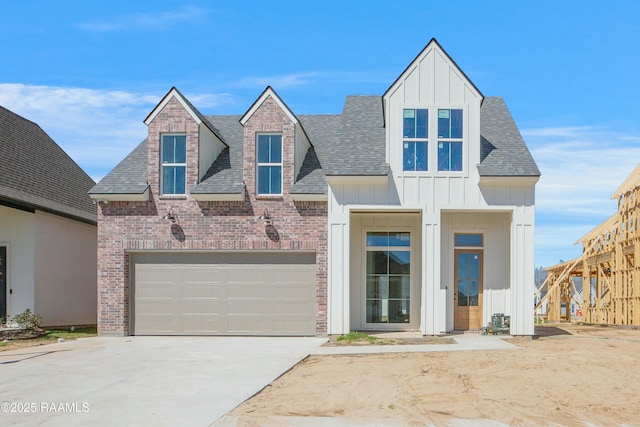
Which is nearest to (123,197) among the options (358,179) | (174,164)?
(174,164)

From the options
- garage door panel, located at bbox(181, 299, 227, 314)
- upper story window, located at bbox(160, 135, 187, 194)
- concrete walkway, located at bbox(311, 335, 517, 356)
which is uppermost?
upper story window, located at bbox(160, 135, 187, 194)

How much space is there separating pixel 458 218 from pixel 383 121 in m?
3.72

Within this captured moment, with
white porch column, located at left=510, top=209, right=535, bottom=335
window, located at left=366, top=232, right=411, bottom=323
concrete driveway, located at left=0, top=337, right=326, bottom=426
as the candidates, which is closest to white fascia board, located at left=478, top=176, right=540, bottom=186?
white porch column, located at left=510, top=209, right=535, bottom=335

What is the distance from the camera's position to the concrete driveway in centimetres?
922

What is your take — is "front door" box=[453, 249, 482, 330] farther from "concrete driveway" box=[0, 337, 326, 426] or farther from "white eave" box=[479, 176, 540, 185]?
"concrete driveway" box=[0, 337, 326, 426]

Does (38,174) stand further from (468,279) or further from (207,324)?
(468,279)

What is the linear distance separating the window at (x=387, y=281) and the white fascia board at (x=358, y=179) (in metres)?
2.59

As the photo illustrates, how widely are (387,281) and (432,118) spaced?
4.97 metres

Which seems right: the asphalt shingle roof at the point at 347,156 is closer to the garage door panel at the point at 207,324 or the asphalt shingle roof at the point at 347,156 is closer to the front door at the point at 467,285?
the front door at the point at 467,285

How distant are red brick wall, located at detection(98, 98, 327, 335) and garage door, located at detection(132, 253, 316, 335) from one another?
40 centimetres

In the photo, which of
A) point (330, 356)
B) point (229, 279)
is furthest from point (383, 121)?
point (330, 356)

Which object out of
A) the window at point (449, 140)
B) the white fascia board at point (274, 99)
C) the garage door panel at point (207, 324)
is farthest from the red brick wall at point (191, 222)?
the window at point (449, 140)

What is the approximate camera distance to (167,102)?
2005 cm

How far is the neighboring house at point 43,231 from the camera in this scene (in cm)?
2233
